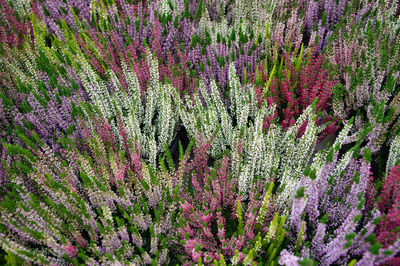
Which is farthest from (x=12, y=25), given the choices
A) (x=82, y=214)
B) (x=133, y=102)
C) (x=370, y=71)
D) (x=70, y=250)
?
(x=370, y=71)

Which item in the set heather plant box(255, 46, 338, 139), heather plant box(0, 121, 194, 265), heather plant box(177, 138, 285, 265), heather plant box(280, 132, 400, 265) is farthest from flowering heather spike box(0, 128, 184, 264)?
heather plant box(255, 46, 338, 139)

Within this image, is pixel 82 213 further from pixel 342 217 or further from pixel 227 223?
pixel 342 217

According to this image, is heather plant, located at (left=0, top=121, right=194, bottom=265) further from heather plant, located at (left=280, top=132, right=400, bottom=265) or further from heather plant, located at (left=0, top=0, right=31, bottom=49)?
heather plant, located at (left=0, top=0, right=31, bottom=49)

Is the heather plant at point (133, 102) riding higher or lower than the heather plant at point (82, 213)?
higher

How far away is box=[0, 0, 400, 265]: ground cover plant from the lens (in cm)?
166

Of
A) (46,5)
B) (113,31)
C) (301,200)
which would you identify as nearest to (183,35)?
(113,31)

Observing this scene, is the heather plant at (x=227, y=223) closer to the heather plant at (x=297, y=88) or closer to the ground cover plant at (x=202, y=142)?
the ground cover plant at (x=202, y=142)

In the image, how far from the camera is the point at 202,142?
7.14 ft

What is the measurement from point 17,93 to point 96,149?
121 centimetres

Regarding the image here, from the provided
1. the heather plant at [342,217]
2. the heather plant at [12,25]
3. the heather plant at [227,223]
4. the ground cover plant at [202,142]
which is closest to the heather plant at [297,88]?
the ground cover plant at [202,142]

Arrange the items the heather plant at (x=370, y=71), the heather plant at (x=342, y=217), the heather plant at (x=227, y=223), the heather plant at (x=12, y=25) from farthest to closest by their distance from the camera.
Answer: the heather plant at (x=12, y=25) < the heather plant at (x=370, y=71) < the heather plant at (x=227, y=223) < the heather plant at (x=342, y=217)

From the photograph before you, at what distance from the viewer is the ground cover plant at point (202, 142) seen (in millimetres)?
1664

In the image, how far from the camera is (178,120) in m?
2.68

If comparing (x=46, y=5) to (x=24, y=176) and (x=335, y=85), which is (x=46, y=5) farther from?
(x=335, y=85)
